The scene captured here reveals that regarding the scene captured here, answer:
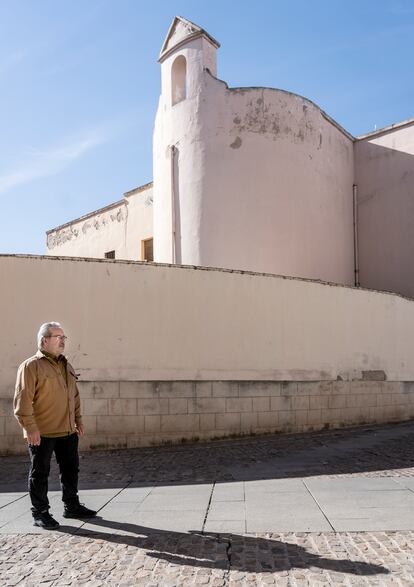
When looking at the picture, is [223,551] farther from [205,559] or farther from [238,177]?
[238,177]

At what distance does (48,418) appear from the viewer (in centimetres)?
496

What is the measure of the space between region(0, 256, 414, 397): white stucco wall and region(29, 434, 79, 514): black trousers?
3.82 m

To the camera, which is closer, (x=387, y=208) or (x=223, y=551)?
(x=223, y=551)

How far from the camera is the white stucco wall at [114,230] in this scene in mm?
18984

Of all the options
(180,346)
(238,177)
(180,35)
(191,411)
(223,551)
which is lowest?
(223,551)

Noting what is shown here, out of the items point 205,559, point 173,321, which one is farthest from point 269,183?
point 205,559

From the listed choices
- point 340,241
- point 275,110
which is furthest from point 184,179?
point 340,241

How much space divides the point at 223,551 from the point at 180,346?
5306 mm

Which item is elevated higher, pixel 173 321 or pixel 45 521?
pixel 173 321

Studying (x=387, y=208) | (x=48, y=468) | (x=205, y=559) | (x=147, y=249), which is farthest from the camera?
(x=147, y=249)

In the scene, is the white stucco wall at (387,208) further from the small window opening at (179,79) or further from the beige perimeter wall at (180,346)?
the small window opening at (179,79)

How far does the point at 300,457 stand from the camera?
8.14 m

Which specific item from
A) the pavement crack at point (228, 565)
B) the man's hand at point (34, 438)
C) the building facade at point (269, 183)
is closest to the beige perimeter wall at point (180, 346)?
the building facade at point (269, 183)

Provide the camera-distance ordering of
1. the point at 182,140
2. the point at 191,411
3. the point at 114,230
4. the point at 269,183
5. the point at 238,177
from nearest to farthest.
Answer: the point at 191,411 → the point at 238,177 → the point at 269,183 → the point at 182,140 → the point at 114,230
